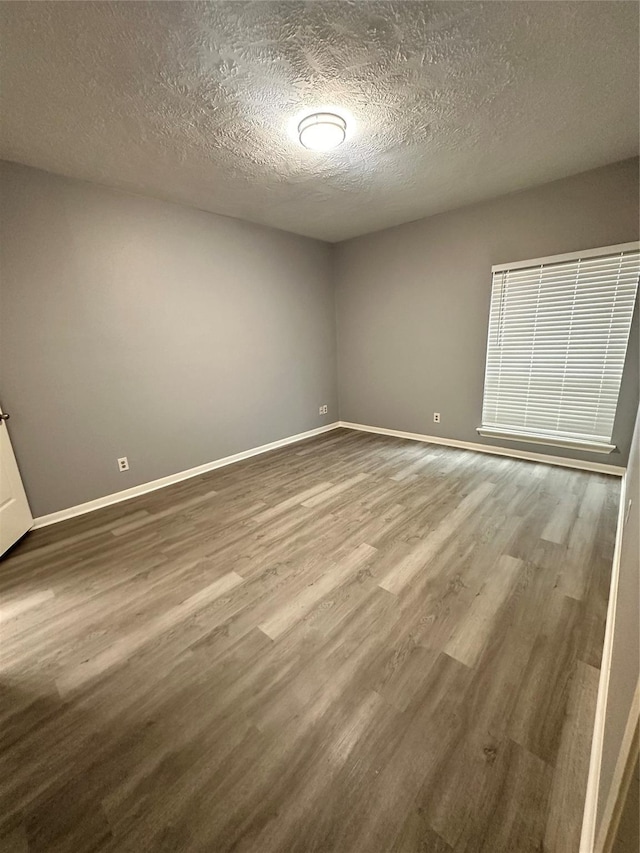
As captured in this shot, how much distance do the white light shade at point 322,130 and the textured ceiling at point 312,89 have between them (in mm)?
83

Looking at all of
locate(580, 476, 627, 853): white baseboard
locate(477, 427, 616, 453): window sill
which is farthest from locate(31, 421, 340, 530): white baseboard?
locate(580, 476, 627, 853): white baseboard

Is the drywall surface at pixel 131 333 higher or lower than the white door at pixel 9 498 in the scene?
higher

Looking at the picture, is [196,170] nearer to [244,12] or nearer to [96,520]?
[244,12]

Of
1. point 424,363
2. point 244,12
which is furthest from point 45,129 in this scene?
point 424,363

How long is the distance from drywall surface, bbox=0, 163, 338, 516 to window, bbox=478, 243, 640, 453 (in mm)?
2417

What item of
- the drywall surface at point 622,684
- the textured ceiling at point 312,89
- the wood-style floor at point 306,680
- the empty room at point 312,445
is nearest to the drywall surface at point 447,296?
the empty room at point 312,445

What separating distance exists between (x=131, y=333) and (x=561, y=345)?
12.9 feet

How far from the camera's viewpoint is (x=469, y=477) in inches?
122

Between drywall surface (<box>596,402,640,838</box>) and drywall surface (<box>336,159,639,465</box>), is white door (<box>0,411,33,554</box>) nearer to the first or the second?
drywall surface (<box>596,402,640,838</box>)

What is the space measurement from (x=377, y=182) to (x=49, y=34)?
215 centimetres

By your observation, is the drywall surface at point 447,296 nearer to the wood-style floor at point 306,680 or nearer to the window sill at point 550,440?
the window sill at point 550,440

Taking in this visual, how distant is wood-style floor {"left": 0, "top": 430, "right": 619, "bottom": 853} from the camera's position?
3.10 feet

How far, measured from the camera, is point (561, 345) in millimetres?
3074

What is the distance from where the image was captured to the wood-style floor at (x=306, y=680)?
3.10ft
